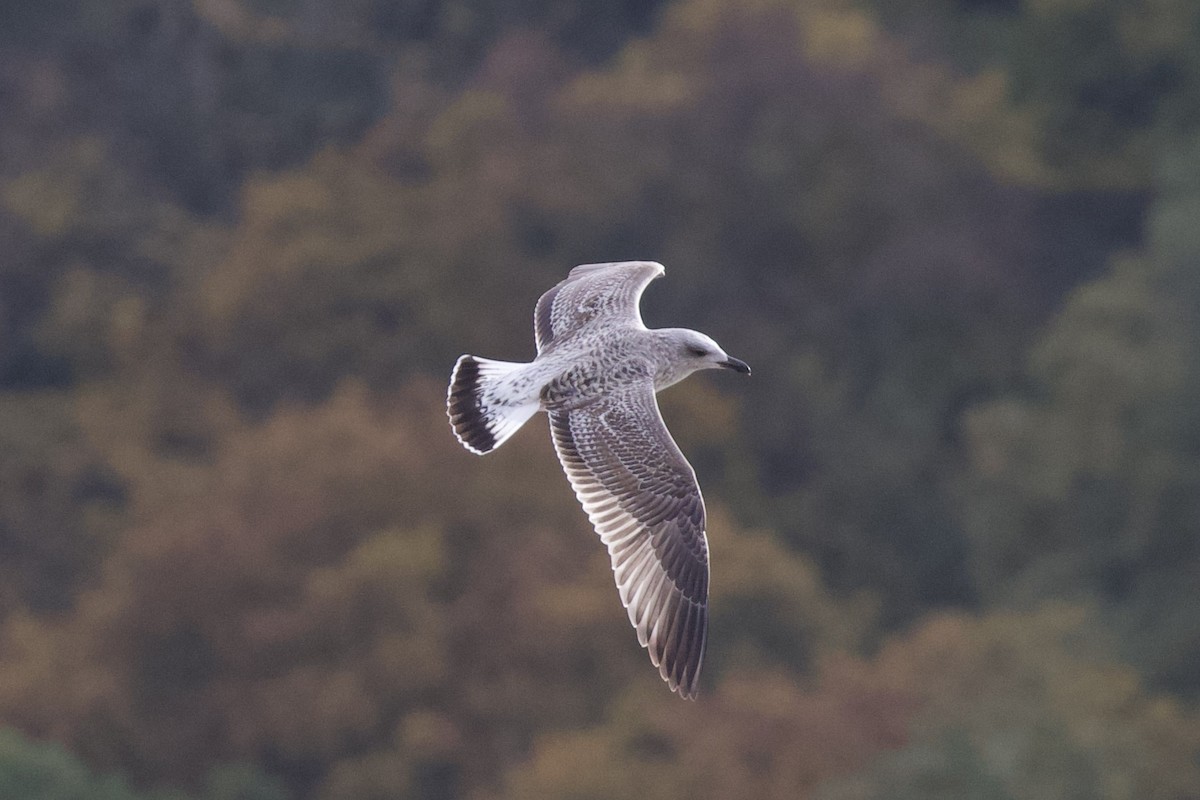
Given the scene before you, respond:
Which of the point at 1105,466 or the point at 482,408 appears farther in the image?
the point at 1105,466

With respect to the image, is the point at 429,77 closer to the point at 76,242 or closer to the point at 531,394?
the point at 76,242

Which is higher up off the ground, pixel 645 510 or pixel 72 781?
pixel 72 781

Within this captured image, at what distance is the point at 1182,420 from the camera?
108 feet

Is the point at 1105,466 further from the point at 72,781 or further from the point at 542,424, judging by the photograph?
the point at 72,781

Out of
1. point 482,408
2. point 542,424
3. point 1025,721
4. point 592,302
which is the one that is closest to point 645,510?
point 482,408

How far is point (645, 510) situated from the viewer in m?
10.0

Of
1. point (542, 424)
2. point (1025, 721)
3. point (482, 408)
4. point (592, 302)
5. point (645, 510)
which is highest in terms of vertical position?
point (542, 424)

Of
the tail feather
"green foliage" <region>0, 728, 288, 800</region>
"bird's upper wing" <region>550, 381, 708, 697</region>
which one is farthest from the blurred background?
the tail feather

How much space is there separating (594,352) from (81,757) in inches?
727

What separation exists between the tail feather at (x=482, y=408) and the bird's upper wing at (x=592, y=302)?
2.42 ft

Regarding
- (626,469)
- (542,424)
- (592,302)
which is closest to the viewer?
(626,469)

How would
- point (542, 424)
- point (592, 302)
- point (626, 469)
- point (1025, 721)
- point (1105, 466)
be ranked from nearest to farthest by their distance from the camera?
point (626, 469)
point (592, 302)
point (1025, 721)
point (542, 424)
point (1105, 466)

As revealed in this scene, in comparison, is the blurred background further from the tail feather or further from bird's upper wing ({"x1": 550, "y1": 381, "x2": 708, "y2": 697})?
→ the tail feather

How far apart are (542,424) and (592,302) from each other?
18978 millimetres
